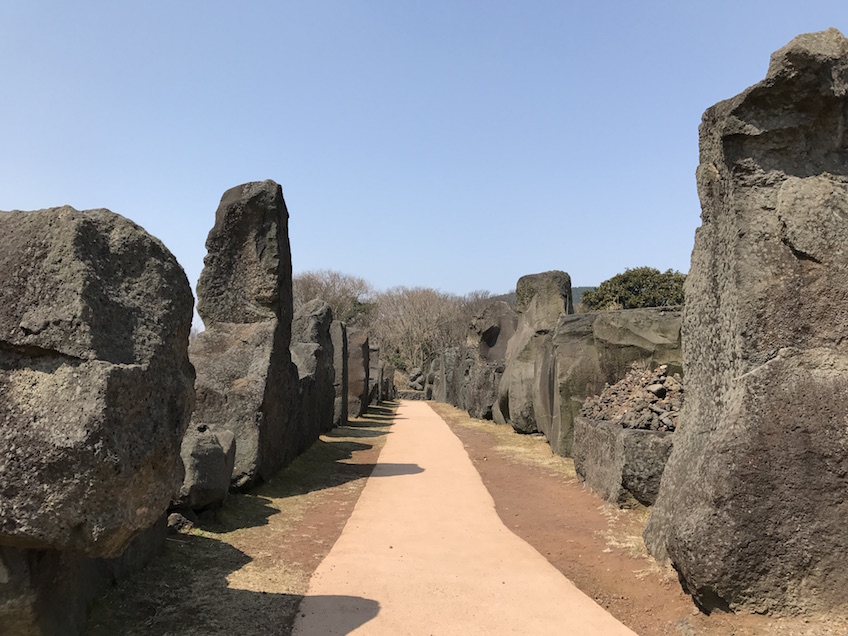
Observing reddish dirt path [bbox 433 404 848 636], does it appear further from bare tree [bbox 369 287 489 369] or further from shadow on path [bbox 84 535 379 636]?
bare tree [bbox 369 287 489 369]

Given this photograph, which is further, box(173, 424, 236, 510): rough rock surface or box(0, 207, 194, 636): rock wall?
box(173, 424, 236, 510): rough rock surface

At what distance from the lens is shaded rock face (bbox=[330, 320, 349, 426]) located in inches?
597

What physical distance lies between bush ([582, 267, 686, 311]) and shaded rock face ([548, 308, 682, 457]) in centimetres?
1928

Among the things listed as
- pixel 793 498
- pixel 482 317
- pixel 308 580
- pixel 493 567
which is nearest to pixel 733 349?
pixel 793 498

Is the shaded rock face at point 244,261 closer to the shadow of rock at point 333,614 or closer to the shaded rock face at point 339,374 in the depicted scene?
the shadow of rock at point 333,614

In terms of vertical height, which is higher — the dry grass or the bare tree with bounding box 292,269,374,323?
the bare tree with bounding box 292,269,374,323

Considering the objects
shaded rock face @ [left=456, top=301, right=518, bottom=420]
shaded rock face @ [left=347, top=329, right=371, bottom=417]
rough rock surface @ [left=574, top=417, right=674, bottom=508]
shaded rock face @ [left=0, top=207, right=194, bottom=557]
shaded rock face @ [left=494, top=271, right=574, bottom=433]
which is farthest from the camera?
shaded rock face @ [left=347, top=329, right=371, bottom=417]

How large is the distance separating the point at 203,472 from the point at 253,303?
342cm

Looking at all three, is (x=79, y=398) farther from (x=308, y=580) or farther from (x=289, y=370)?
(x=289, y=370)

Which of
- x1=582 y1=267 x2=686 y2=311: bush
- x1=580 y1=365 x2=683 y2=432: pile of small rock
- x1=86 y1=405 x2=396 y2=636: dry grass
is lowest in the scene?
x1=86 y1=405 x2=396 y2=636: dry grass

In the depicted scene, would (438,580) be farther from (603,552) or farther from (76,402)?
(76,402)

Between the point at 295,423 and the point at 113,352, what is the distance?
21.4 feet

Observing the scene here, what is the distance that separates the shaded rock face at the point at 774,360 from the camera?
3281mm

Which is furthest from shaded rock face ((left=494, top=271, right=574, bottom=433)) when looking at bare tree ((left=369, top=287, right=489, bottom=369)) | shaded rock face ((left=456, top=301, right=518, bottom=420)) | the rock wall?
bare tree ((left=369, top=287, right=489, bottom=369))
